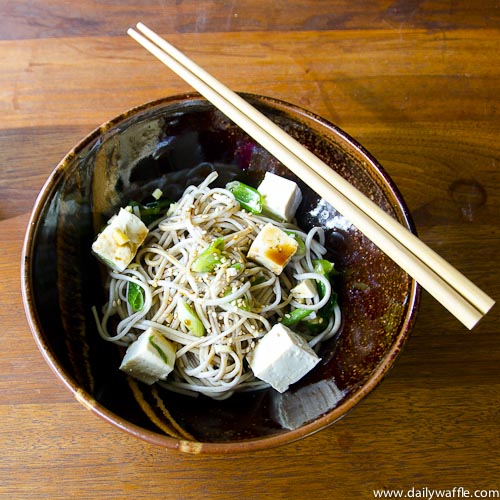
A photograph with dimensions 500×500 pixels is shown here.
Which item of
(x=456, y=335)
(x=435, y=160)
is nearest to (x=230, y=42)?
(x=435, y=160)

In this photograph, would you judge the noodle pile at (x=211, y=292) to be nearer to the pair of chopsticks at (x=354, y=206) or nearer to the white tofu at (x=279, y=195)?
the white tofu at (x=279, y=195)

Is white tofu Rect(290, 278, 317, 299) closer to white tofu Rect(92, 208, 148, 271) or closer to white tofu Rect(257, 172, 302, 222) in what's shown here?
white tofu Rect(257, 172, 302, 222)

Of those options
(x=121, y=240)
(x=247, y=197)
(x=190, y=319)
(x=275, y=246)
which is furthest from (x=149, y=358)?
(x=247, y=197)

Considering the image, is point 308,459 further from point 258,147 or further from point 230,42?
point 230,42

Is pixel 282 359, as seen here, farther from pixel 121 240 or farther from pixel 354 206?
pixel 121 240

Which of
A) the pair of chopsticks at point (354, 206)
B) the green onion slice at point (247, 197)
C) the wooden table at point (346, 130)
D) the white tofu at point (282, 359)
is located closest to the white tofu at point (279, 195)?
the green onion slice at point (247, 197)
